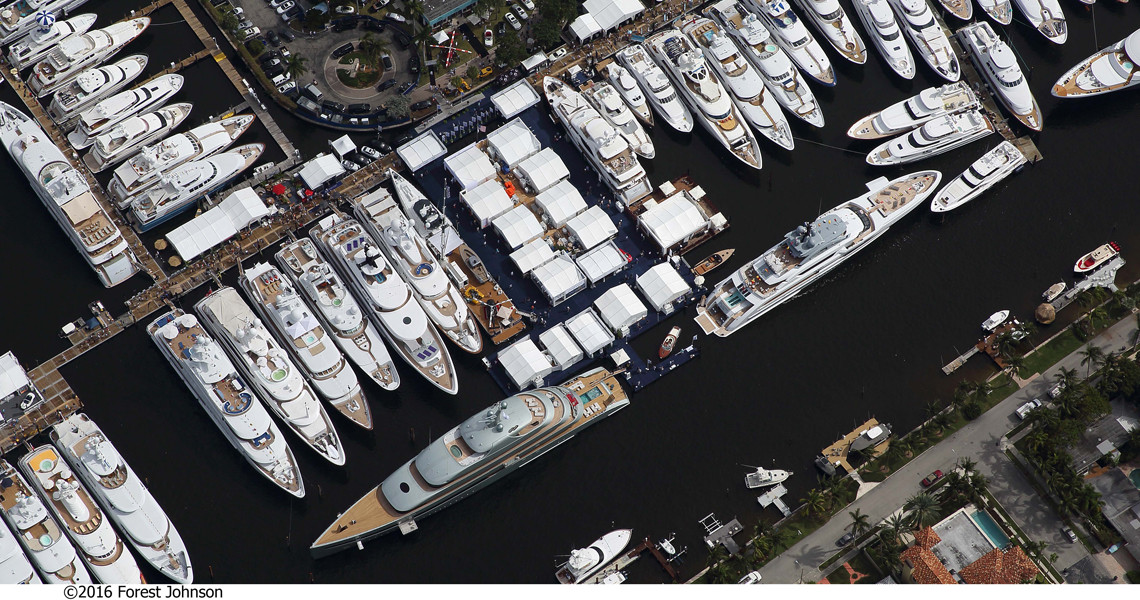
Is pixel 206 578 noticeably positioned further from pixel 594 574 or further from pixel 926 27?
pixel 926 27

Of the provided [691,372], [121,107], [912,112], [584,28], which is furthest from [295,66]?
[912,112]

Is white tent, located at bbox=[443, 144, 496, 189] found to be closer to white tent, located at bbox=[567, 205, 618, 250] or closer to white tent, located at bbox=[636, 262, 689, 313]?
white tent, located at bbox=[567, 205, 618, 250]

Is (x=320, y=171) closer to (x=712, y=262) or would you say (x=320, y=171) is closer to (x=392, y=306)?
(x=392, y=306)

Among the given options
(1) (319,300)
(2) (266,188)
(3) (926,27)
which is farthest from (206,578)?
(3) (926,27)

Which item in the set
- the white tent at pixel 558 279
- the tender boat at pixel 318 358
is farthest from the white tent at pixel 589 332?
the tender boat at pixel 318 358

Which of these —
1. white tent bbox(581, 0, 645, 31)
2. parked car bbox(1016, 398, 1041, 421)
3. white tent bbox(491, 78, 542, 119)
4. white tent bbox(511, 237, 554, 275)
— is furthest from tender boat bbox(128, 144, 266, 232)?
parked car bbox(1016, 398, 1041, 421)

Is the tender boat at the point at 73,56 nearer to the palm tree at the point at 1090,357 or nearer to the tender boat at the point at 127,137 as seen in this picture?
the tender boat at the point at 127,137
